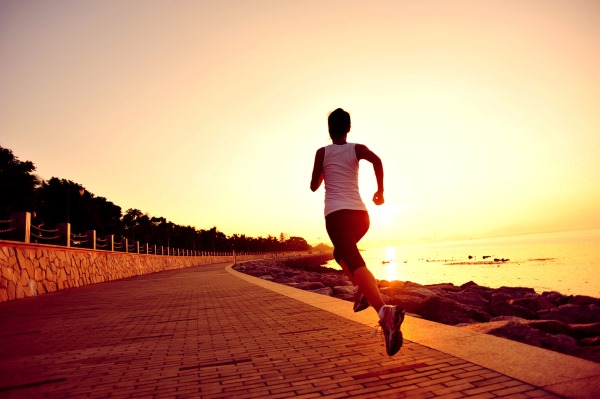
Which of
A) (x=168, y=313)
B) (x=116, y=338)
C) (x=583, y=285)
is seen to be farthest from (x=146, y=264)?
(x=583, y=285)

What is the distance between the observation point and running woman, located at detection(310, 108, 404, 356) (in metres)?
3.47

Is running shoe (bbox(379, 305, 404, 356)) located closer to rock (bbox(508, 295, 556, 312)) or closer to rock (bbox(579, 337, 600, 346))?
rock (bbox(579, 337, 600, 346))

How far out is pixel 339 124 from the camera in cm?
377

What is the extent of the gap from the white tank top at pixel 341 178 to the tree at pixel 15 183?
140 feet

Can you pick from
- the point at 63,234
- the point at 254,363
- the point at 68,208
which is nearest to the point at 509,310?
the point at 254,363

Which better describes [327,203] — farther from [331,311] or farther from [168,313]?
[168,313]

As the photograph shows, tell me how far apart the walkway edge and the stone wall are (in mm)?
11495

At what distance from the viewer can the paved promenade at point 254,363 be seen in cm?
262

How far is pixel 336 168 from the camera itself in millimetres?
3656

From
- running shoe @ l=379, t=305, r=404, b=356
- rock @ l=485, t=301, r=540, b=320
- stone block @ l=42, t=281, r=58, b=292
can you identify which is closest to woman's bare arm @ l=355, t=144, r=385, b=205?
running shoe @ l=379, t=305, r=404, b=356

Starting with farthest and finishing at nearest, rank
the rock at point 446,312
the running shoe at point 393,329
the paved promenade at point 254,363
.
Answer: the rock at point 446,312 < the running shoe at point 393,329 < the paved promenade at point 254,363

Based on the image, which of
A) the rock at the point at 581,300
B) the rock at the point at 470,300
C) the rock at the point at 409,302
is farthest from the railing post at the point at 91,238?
the rock at the point at 581,300

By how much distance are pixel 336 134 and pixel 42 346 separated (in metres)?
4.12

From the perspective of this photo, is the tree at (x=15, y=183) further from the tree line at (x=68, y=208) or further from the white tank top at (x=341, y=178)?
the white tank top at (x=341, y=178)
